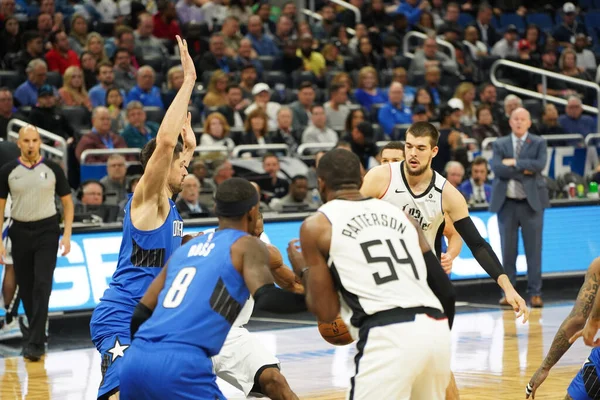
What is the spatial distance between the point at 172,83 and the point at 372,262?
12.3 meters

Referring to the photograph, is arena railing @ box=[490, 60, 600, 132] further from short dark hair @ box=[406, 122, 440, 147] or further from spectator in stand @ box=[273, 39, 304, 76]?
short dark hair @ box=[406, 122, 440, 147]

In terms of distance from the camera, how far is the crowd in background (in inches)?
606

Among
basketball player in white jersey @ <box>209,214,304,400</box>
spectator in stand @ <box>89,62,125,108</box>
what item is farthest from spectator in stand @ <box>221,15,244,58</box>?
basketball player in white jersey @ <box>209,214,304,400</box>

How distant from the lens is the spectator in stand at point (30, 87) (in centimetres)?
1634

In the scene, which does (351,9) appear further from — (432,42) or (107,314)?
(107,314)

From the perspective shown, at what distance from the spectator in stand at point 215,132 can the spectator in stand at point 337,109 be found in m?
2.42

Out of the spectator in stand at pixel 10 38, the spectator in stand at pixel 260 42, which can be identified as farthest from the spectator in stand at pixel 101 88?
the spectator in stand at pixel 260 42

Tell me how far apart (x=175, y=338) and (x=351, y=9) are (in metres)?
18.3

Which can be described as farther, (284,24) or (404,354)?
(284,24)

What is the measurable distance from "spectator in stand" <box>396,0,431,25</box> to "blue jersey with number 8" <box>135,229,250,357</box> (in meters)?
18.7

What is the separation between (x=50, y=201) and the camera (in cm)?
1153

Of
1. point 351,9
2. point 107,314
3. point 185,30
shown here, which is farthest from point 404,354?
point 351,9

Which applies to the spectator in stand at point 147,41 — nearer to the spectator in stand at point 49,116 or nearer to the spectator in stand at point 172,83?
the spectator in stand at point 172,83

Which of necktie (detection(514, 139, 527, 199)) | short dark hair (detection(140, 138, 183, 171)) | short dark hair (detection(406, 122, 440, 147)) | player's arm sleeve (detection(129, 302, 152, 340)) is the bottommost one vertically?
necktie (detection(514, 139, 527, 199))
